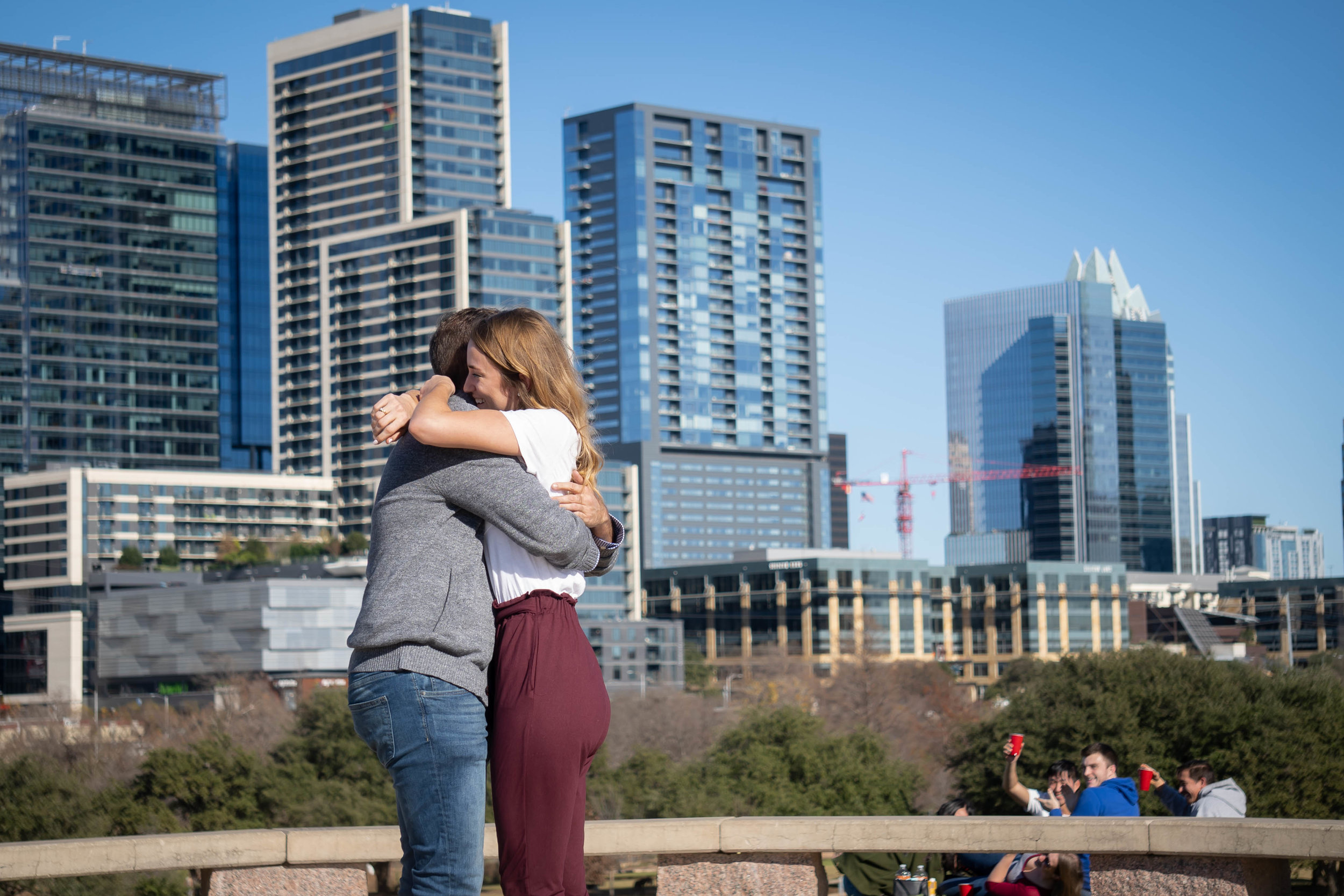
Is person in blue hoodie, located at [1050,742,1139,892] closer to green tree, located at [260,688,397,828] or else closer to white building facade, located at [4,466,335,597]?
green tree, located at [260,688,397,828]

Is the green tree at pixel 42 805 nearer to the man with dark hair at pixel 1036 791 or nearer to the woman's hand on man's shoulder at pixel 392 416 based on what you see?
the man with dark hair at pixel 1036 791

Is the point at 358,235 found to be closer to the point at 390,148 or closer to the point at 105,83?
the point at 390,148

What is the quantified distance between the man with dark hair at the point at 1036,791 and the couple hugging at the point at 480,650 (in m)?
6.07

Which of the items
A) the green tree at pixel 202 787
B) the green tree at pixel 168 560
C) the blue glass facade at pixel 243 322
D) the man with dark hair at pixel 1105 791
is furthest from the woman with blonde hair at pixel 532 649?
the blue glass facade at pixel 243 322

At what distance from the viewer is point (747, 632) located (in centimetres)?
14275

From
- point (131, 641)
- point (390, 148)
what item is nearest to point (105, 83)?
point (390, 148)

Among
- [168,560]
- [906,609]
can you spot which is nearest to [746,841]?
[168,560]

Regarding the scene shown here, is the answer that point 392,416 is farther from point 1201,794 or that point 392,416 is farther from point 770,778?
point 770,778

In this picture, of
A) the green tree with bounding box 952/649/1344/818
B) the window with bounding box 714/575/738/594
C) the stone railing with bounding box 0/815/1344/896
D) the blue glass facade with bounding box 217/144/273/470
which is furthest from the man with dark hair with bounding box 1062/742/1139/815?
the blue glass facade with bounding box 217/144/273/470

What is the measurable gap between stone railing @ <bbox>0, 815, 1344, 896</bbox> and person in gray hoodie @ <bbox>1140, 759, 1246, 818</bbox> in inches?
94.2

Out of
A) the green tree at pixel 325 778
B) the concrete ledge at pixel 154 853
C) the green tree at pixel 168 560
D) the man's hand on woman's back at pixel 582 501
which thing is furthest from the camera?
the green tree at pixel 168 560

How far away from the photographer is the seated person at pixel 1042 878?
747 centimetres

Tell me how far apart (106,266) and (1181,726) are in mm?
140386

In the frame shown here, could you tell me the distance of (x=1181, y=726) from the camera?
28750 millimetres
